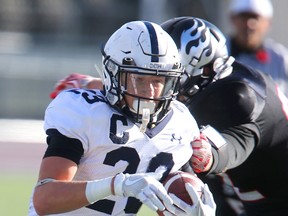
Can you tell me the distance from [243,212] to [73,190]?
5.56 ft

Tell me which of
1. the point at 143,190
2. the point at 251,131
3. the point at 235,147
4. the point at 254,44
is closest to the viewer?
the point at 143,190

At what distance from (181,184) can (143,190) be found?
0.35m

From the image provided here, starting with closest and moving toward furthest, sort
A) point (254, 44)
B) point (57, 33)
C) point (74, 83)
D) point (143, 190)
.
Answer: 1. point (143, 190)
2. point (74, 83)
3. point (254, 44)
4. point (57, 33)

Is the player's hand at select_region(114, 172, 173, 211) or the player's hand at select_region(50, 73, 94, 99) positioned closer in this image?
the player's hand at select_region(114, 172, 173, 211)

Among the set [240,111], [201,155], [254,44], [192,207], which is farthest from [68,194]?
[254,44]

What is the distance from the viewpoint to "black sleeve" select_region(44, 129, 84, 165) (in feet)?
10.2

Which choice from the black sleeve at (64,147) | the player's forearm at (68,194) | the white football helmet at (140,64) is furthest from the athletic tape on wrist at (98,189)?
the white football helmet at (140,64)

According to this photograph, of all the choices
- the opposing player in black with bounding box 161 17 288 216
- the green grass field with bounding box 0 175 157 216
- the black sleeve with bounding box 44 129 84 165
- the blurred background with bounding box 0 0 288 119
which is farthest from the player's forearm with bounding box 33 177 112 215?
the blurred background with bounding box 0 0 288 119

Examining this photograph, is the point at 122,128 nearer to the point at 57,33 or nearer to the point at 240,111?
the point at 240,111

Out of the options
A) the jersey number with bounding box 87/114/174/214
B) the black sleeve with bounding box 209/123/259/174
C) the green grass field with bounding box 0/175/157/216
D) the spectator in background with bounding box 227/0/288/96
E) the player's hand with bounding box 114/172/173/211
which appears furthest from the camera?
the spectator in background with bounding box 227/0/288/96

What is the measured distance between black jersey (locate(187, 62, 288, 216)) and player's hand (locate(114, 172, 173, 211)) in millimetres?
800

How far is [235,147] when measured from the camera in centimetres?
382

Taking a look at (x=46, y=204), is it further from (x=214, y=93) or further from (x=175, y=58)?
(x=214, y=93)

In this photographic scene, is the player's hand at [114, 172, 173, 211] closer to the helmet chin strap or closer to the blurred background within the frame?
the helmet chin strap
